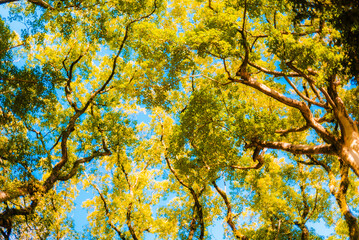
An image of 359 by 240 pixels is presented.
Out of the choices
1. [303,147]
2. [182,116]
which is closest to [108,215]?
[182,116]

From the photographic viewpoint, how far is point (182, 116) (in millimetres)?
10203

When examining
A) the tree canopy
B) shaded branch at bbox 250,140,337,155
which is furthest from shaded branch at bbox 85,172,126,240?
shaded branch at bbox 250,140,337,155

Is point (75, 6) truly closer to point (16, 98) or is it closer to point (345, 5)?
→ point (16, 98)

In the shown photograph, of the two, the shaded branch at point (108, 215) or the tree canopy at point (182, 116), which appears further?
the shaded branch at point (108, 215)

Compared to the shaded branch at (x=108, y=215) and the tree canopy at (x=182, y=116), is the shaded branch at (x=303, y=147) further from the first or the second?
the shaded branch at (x=108, y=215)

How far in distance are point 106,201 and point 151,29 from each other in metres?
9.98

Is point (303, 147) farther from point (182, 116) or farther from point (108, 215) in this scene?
point (108, 215)

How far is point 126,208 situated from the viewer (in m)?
13.7

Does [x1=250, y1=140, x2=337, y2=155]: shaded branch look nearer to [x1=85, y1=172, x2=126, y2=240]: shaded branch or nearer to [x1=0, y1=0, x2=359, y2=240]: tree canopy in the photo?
[x1=0, y1=0, x2=359, y2=240]: tree canopy

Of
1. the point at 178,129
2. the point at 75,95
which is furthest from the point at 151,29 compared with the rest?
the point at 75,95

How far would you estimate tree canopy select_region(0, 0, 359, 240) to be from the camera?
786cm

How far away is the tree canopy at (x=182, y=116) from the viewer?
786 centimetres

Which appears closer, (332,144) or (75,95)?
(332,144)

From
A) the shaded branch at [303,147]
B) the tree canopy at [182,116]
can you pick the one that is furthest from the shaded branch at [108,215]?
the shaded branch at [303,147]
